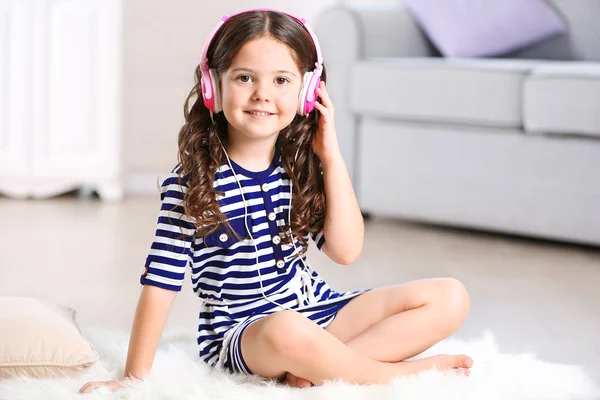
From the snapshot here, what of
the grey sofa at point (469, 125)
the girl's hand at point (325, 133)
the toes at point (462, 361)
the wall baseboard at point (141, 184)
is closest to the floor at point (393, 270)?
the grey sofa at point (469, 125)

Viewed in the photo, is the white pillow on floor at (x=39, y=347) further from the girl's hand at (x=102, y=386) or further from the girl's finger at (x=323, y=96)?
the girl's finger at (x=323, y=96)

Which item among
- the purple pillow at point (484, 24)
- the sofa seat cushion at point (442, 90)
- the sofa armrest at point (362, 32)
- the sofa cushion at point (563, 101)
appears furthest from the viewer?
the purple pillow at point (484, 24)

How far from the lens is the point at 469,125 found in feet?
8.38

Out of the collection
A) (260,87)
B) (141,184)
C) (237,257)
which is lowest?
(141,184)

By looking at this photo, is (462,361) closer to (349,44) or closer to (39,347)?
(39,347)

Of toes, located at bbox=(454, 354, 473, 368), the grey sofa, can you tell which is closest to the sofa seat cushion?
the grey sofa

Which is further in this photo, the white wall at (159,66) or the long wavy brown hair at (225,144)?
the white wall at (159,66)

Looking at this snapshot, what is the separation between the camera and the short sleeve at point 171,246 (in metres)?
1.26

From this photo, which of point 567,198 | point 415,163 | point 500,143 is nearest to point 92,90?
point 415,163

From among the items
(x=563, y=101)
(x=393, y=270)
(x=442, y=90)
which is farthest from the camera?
(x=442, y=90)

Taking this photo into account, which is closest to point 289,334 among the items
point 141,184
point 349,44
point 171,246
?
point 171,246

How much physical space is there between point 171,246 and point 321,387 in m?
0.27

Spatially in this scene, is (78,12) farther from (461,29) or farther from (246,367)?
(246,367)

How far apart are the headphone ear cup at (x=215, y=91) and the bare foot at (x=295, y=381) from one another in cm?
36
